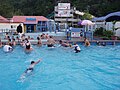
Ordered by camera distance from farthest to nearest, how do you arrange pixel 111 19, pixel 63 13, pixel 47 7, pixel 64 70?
pixel 47 7 → pixel 63 13 → pixel 111 19 → pixel 64 70

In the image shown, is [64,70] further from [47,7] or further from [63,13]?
[47,7]

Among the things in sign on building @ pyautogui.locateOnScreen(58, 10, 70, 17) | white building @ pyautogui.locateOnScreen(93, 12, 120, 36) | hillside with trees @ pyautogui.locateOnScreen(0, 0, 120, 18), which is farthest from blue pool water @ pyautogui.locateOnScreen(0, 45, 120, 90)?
sign on building @ pyautogui.locateOnScreen(58, 10, 70, 17)

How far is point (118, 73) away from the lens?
11484 millimetres

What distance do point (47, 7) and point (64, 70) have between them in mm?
54424

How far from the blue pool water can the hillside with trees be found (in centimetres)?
3447

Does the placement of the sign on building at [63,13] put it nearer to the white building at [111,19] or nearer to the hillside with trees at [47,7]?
the hillside with trees at [47,7]

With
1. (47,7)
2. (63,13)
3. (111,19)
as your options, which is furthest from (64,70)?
(47,7)

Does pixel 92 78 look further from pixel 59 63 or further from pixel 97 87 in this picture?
pixel 59 63

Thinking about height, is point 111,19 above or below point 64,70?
above

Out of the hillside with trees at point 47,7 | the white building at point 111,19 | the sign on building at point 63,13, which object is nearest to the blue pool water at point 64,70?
the white building at point 111,19

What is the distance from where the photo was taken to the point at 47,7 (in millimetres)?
65312

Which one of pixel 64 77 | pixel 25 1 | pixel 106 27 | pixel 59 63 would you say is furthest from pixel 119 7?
pixel 64 77

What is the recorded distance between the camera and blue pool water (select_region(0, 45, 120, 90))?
9.33m

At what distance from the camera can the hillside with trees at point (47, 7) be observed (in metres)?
52.7
